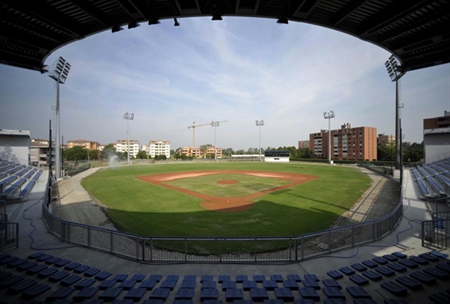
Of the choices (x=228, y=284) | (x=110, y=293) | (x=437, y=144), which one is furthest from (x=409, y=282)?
(x=437, y=144)

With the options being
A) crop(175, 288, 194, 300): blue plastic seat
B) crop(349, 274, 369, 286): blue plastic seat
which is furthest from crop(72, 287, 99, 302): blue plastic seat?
crop(349, 274, 369, 286): blue plastic seat

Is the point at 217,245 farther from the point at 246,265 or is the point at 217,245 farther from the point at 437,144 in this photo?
the point at 437,144

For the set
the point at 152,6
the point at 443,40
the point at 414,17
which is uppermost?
the point at 152,6

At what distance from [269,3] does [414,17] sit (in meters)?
4.67

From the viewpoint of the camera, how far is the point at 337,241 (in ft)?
35.9

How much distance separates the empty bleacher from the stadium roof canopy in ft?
25.4

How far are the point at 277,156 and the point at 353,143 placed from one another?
41081 millimetres

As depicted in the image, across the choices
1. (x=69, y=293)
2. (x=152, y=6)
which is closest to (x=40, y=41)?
(x=152, y=6)

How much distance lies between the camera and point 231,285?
5.79 meters

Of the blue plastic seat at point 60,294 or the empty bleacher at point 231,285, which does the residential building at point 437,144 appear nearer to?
the empty bleacher at point 231,285

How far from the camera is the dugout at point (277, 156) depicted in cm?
7979

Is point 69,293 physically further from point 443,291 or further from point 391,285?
point 443,291

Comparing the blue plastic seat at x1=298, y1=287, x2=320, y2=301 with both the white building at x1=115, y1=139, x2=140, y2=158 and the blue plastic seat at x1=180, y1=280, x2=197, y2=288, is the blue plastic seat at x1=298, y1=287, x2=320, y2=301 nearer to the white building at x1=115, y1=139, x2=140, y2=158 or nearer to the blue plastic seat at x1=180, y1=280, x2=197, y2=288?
the blue plastic seat at x1=180, y1=280, x2=197, y2=288

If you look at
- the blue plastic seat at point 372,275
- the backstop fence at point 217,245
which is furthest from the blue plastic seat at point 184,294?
the blue plastic seat at point 372,275
